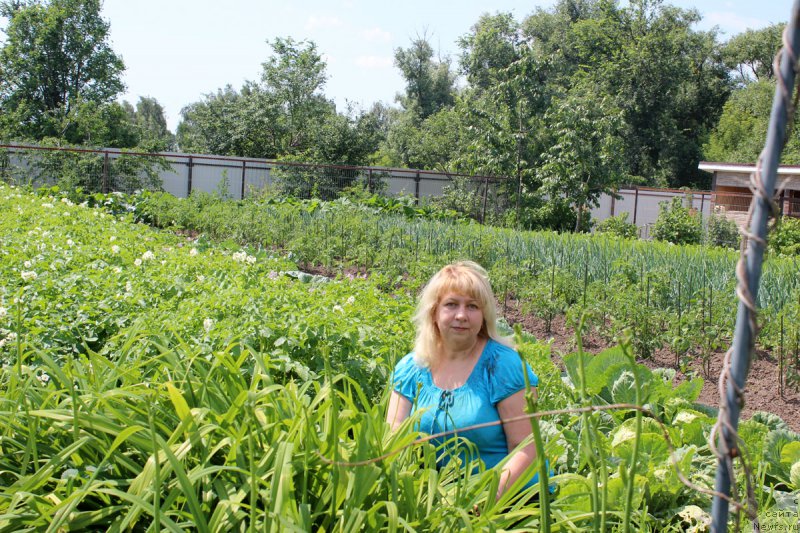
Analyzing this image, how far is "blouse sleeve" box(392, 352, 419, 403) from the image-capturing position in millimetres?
2580

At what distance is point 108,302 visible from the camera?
3998mm

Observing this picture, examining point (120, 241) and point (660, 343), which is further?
point (120, 241)

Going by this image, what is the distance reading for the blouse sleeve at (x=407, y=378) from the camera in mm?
2580

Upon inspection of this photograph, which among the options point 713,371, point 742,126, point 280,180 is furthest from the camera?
point 742,126

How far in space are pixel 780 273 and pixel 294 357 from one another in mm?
5153

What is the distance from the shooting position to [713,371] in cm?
555

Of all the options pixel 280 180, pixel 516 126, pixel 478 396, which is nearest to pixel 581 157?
pixel 516 126

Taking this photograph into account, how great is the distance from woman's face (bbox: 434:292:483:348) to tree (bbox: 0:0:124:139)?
3336 centimetres

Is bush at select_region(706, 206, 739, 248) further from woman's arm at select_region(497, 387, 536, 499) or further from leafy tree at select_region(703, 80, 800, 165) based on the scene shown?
leafy tree at select_region(703, 80, 800, 165)

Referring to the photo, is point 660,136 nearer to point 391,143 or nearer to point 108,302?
point 391,143

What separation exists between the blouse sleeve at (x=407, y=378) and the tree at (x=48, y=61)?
3331 centimetres

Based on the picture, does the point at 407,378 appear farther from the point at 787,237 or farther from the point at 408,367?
the point at 787,237

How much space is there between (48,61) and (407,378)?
38.2m

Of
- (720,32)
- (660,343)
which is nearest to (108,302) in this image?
(660,343)
